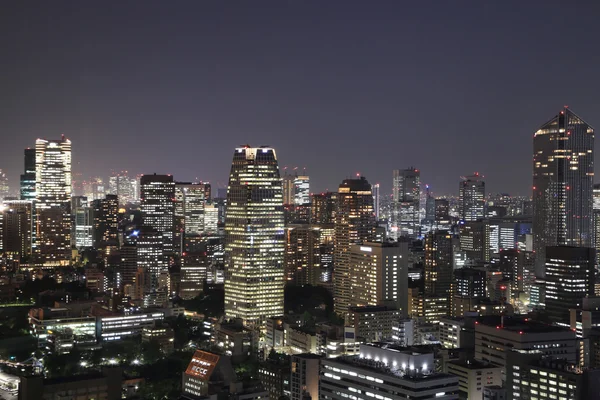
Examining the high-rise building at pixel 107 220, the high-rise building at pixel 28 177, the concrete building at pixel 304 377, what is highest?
the high-rise building at pixel 28 177

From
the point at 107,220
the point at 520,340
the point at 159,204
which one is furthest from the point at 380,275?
the point at 107,220

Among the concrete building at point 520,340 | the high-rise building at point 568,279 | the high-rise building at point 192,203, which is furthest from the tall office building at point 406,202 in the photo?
the concrete building at point 520,340

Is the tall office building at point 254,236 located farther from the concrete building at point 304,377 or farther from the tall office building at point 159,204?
the tall office building at point 159,204

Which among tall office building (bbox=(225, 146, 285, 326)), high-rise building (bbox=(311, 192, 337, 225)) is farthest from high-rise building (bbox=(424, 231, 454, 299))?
high-rise building (bbox=(311, 192, 337, 225))

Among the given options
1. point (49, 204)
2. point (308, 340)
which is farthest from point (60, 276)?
point (308, 340)

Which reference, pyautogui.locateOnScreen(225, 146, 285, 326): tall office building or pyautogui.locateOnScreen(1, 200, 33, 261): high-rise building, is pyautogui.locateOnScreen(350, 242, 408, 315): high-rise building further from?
pyautogui.locateOnScreen(1, 200, 33, 261): high-rise building

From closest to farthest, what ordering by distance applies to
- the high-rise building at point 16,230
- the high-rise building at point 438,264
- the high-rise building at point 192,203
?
the high-rise building at point 438,264 → the high-rise building at point 16,230 → the high-rise building at point 192,203
